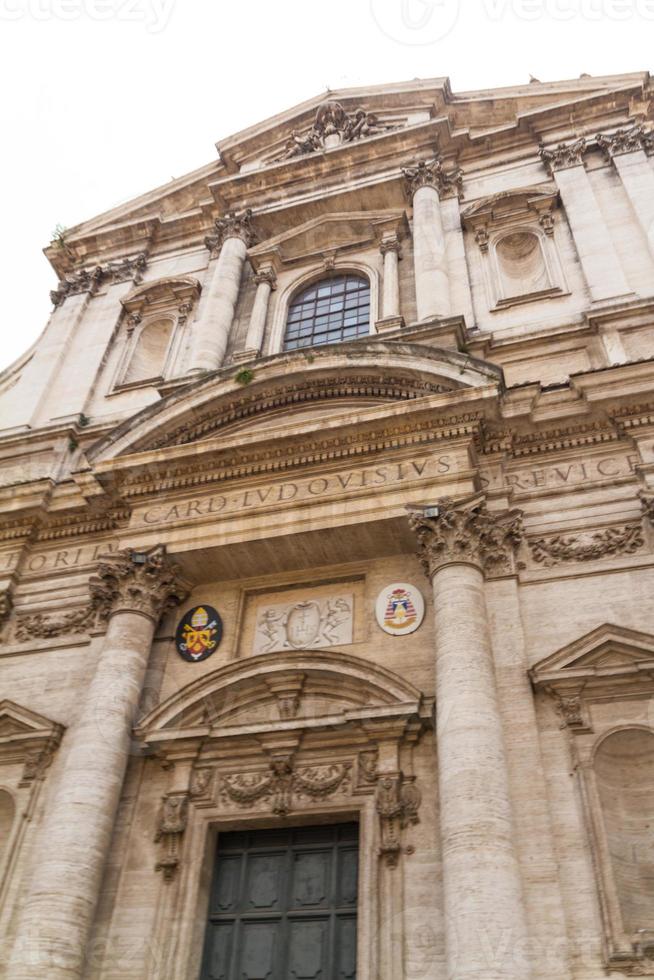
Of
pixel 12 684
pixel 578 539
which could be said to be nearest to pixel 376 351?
pixel 578 539

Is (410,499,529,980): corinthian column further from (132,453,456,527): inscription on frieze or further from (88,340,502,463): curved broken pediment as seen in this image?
(88,340,502,463): curved broken pediment

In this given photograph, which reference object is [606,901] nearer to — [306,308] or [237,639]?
[237,639]

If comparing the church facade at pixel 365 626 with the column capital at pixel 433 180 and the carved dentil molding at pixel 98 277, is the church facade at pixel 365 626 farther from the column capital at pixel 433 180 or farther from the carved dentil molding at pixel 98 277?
the carved dentil molding at pixel 98 277

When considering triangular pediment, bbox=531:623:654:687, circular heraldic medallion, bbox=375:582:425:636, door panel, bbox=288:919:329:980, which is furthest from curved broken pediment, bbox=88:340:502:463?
door panel, bbox=288:919:329:980

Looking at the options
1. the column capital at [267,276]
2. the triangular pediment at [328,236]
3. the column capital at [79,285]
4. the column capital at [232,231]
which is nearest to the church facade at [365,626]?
the triangular pediment at [328,236]

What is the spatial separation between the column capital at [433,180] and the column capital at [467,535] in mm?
8554

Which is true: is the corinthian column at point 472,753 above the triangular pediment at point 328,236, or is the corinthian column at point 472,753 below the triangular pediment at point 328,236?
below

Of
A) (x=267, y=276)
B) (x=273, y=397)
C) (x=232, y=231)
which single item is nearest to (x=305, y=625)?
(x=273, y=397)

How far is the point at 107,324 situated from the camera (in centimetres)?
1717

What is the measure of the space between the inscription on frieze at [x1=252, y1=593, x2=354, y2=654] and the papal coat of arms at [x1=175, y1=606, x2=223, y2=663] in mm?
569

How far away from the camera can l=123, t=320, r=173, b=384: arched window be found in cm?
1612

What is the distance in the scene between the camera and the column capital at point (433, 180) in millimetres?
16266

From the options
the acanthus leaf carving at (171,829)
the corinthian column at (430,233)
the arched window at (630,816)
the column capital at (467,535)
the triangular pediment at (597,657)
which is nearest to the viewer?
the arched window at (630,816)

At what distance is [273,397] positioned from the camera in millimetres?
12445
